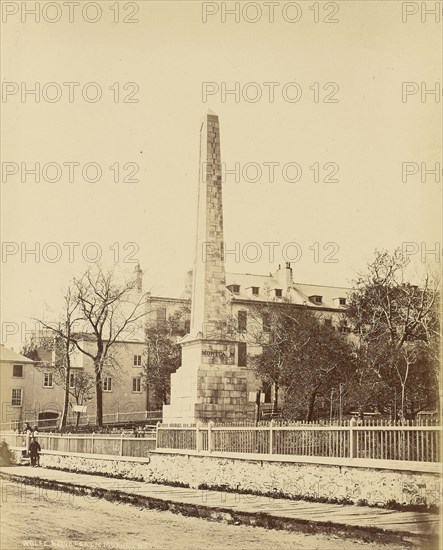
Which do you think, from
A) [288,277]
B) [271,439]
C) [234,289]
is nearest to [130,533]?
[271,439]

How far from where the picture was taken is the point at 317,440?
40.6 ft

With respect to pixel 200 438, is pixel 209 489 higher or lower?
lower

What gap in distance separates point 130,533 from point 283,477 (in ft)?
14.0

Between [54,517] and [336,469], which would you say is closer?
[54,517]

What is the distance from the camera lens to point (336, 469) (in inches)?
464

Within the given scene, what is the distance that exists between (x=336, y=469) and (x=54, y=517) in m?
4.48

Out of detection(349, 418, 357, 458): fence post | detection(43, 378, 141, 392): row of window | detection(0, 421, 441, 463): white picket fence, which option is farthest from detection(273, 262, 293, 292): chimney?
detection(349, 418, 357, 458): fence post

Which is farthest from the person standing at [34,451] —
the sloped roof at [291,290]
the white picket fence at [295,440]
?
the sloped roof at [291,290]

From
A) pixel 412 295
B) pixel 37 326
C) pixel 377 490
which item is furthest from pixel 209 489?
pixel 37 326

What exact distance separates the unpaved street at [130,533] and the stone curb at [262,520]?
20 cm

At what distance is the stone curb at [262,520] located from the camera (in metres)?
8.38

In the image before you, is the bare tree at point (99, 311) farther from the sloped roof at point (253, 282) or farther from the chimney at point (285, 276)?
the chimney at point (285, 276)

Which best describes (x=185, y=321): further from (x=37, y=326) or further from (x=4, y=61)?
(x=4, y=61)

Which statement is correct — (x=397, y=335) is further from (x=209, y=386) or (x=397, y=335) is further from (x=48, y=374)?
(x=48, y=374)
